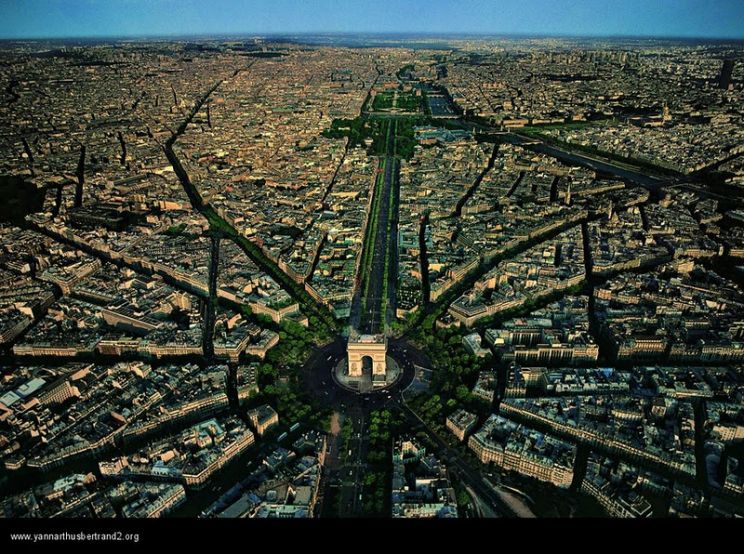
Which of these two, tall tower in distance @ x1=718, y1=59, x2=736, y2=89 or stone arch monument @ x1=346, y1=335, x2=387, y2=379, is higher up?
tall tower in distance @ x1=718, y1=59, x2=736, y2=89

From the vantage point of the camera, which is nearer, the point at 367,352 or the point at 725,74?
the point at 367,352

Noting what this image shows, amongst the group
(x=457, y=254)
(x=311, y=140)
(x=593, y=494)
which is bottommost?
(x=593, y=494)

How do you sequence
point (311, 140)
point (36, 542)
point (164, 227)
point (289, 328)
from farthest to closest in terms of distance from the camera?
point (311, 140) < point (164, 227) < point (289, 328) < point (36, 542)

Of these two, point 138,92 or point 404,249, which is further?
point 138,92

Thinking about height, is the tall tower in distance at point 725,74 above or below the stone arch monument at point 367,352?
above

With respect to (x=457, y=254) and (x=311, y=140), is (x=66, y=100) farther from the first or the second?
(x=457, y=254)

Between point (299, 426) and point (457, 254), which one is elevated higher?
point (457, 254)

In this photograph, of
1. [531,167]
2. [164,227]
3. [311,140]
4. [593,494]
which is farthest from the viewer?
[311,140]

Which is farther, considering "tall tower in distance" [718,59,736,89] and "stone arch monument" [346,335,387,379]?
"tall tower in distance" [718,59,736,89]

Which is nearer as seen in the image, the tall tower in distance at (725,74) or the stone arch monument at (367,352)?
the stone arch monument at (367,352)

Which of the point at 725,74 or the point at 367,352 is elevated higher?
the point at 725,74

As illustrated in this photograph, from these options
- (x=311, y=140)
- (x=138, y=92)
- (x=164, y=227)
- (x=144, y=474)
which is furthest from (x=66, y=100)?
(x=144, y=474)
